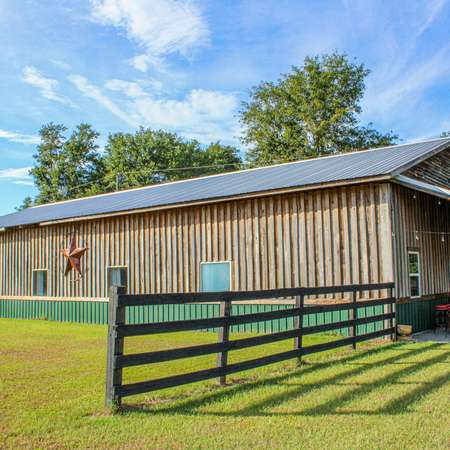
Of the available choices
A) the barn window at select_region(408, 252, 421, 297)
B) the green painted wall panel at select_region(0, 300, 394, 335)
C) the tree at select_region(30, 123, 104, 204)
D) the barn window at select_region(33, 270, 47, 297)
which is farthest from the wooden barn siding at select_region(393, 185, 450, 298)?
the tree at select_region(30, 123, 104, 204)

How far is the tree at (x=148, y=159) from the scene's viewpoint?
4788 cm

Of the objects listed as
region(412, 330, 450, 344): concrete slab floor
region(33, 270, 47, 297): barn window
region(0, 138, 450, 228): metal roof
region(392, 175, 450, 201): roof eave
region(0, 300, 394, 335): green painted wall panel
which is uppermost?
region(0, 138, 450, 228): metal roof

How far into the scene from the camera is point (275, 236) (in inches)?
554

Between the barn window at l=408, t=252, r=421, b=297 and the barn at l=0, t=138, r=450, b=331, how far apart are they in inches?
1.1

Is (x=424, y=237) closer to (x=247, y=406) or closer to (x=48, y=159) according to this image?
(x=247, y=406)

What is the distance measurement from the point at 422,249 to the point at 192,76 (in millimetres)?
18006

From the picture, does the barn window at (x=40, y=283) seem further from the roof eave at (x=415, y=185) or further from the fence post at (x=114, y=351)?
the fence post at (x=114, y=351)

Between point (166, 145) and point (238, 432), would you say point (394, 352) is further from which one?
point (166, 145)

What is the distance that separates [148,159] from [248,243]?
35.4 meters

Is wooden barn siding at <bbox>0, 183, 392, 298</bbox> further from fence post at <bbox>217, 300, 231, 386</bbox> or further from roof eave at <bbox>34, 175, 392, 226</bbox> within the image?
fence post at <bbox>217, 300, 231, 386</bbox>

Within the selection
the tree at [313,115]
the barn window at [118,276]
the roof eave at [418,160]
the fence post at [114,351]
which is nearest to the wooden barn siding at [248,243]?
the barn window at [118,276]

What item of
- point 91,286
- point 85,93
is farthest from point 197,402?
point 85,93

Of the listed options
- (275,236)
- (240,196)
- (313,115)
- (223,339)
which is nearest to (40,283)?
(240,196)

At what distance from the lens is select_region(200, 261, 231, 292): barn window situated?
15.0m
